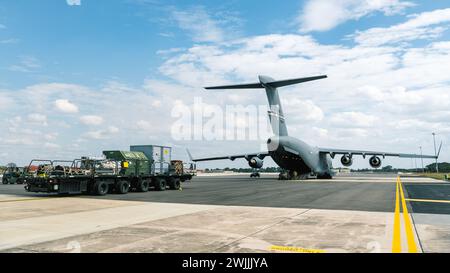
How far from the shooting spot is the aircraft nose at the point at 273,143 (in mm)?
41312

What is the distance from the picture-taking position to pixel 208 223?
404 inches

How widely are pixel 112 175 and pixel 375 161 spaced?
39.9m

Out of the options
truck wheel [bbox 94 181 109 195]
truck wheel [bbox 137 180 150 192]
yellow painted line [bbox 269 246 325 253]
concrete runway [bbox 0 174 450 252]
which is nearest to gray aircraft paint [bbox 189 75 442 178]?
truck wheel [bbox 137 180 150 192]

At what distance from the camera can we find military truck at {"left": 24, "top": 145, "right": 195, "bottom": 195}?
733 inches

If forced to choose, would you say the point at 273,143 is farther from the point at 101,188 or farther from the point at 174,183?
the point at 101,188

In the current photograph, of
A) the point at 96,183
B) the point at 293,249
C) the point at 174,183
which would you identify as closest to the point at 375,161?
the point at 174,183

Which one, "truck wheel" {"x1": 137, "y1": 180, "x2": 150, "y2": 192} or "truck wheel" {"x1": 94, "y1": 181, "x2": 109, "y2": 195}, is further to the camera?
"truck wheel" {"x1": 137, "y1": 180, "x2": 150, "y2": 192}

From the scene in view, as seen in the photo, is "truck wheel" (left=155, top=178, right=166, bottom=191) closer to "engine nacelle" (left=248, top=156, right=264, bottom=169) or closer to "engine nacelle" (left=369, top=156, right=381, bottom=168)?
"engine nacelle" (left=248, top=156, right=264, bottom=169)

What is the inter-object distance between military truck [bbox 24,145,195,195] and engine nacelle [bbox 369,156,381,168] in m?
31.9

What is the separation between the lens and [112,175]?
2102 centimetres

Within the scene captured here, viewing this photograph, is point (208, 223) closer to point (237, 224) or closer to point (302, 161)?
point (237, 224)
